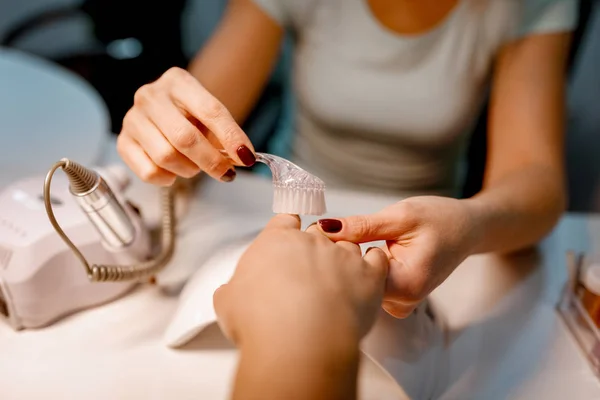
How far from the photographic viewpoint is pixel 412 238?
37 centimetres

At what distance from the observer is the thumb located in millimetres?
347

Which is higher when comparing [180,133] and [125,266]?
[180,133]

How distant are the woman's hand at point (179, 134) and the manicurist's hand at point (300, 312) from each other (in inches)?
3.9

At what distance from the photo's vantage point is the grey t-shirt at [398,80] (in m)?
0.63

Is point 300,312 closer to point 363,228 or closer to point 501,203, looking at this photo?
point 363,228

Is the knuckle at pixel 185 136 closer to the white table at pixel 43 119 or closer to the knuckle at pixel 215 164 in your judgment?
the knuckle at pixel 215 164

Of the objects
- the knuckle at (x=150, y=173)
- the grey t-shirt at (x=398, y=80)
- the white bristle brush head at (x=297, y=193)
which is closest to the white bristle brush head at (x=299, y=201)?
the white bristle brush head at (x=297, y=193)

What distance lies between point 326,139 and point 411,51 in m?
0.16

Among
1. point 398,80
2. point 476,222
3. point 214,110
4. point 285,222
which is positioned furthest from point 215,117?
point 398,80

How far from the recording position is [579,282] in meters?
0.49

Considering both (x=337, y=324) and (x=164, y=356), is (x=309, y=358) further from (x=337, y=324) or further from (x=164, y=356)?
(x=164, y=356)

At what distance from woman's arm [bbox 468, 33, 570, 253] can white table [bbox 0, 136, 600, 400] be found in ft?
0.16

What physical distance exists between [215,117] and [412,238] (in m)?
0.17

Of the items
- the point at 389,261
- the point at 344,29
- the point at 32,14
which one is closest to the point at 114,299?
the point at 389,261
